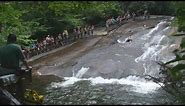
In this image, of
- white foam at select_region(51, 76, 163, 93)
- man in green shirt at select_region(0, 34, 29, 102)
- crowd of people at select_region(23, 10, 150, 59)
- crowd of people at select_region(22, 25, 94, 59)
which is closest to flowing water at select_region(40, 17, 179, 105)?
white foam at select_region(51, 76, 163, 93)

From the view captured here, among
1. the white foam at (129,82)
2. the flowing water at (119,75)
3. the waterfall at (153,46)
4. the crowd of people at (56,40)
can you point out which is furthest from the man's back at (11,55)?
the crowd of people at (56,40)

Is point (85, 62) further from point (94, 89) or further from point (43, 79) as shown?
point (94, 89)

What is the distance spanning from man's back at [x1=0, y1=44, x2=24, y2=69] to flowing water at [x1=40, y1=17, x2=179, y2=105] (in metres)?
9.79

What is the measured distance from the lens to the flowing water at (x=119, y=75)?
65.9ft

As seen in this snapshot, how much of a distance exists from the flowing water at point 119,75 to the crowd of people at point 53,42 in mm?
4656

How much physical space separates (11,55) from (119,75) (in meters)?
19.4

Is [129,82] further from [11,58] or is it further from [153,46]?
[11,58]

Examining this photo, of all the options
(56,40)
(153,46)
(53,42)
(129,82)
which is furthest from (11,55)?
(56,40)

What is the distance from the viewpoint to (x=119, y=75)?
26812 millimetres

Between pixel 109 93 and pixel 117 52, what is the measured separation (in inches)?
397

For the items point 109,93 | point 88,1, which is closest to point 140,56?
point 109,93

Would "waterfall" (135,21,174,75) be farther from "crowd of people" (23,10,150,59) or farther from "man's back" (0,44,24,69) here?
"man's back" (0,44,24,69)

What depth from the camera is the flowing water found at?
2009 centimetres

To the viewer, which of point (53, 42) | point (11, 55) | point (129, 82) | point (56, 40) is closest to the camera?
point (11, 55)
